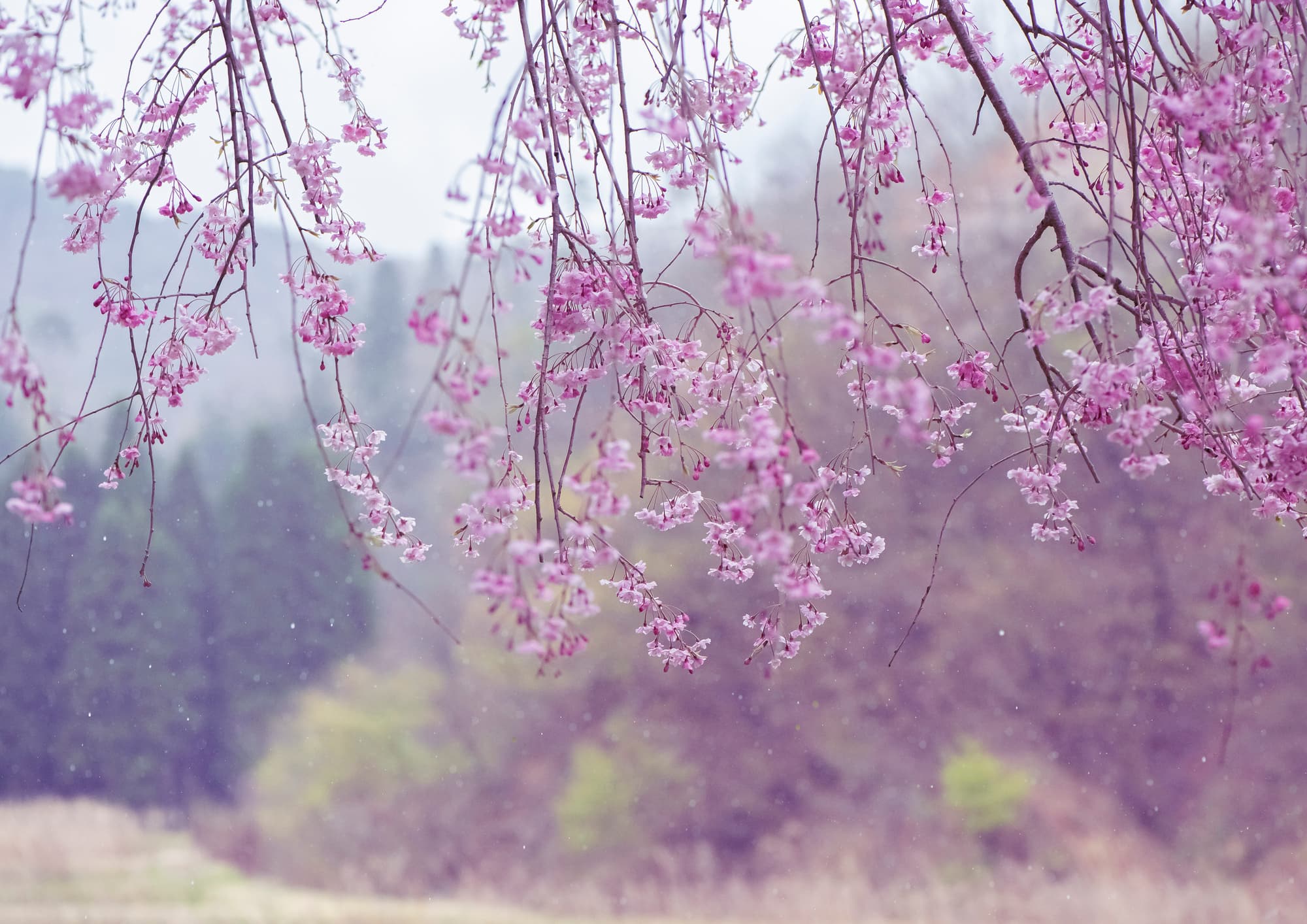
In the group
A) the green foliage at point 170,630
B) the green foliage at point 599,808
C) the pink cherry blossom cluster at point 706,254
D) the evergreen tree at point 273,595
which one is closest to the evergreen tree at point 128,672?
the green foliage at point 170,630

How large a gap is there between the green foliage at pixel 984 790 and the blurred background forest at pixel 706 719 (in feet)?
0.04

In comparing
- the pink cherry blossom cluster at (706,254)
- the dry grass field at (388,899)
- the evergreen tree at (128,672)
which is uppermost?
the evergreen tree at (128,672)

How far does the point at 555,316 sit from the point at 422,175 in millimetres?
4865

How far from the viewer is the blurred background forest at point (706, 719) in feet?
14.6

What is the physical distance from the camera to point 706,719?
487 cm

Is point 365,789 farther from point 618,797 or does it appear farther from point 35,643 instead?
point 35,643

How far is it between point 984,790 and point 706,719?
1.21 metres

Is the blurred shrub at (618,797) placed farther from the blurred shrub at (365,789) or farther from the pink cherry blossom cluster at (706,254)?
the pink cherry blossom cluster at (706,254)

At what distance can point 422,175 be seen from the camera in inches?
223

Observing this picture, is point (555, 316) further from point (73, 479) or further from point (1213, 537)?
point (73, 479)

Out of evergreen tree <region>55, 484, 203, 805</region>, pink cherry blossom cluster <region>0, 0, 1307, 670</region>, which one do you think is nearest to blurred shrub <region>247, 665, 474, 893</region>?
evergreen tree <region>55, 484, 203, 805</region>

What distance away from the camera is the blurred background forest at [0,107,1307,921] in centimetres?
445

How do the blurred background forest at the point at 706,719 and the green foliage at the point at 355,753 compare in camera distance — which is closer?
the blurred background forest at the point at 706,719

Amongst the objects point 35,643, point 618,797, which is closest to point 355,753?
point 618,797
